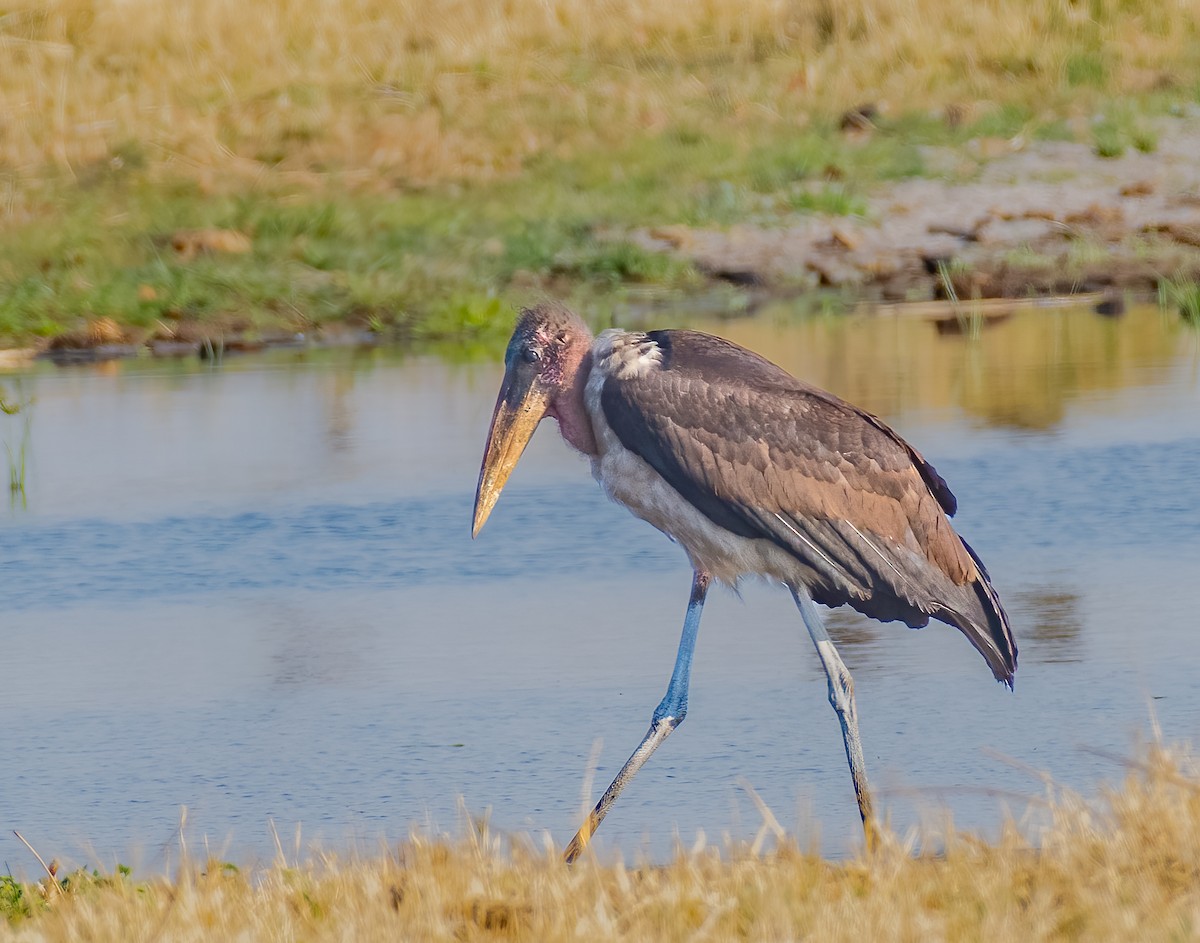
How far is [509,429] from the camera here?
15.3ft

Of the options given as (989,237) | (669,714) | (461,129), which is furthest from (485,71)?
(669,714)

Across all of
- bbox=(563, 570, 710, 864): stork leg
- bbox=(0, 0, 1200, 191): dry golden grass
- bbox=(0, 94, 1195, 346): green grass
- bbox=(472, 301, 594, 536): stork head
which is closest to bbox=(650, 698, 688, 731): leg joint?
bbox=(563, 570, 710, 864): stork leg

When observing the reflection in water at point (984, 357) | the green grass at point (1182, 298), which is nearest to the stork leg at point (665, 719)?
the reflection in water at point (984, 357)

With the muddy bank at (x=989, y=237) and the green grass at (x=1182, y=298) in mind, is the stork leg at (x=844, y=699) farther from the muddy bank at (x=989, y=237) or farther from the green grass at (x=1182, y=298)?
the muddy bank at (x=989, y=237)

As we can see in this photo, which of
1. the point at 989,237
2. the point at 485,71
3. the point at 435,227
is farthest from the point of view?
the point at 485,71

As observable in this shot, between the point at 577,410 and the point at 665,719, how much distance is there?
63cm

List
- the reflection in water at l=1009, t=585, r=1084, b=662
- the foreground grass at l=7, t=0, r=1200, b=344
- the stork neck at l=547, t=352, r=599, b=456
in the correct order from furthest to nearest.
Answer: the foreground grass at l=7, t=0, r=1200, b=344 < the reflection in water at l=1009, t=585, r=1084, b=662 < the stork neck at l=547, t=352, r=599, b=456

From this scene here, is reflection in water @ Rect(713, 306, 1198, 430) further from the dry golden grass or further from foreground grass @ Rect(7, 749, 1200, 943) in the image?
foreground grass @ Rect(7, 749, 1200, 943)

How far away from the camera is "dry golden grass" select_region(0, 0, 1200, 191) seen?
1439 centimetres

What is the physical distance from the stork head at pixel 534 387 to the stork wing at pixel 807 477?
16 centimetres

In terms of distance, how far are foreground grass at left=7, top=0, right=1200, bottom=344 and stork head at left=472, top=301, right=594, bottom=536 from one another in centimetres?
645

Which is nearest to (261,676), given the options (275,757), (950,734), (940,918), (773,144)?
(275,757)

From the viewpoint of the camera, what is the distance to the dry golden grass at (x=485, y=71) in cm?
1439

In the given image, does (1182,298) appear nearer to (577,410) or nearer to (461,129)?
(461,129)
